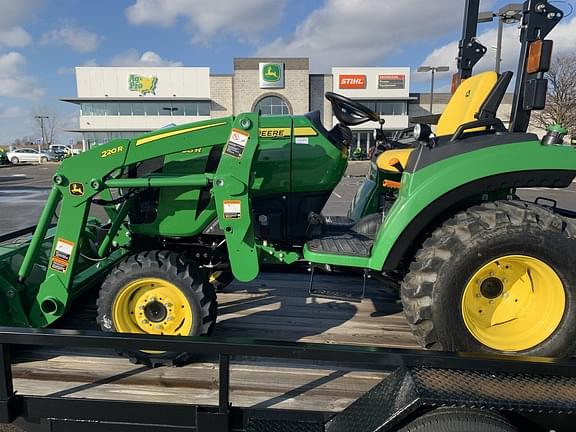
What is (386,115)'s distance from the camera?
→ 4547cm

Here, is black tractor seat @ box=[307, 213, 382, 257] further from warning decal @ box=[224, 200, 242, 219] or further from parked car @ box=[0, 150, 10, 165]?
parked car @ box=[0, 150, 10, 165]

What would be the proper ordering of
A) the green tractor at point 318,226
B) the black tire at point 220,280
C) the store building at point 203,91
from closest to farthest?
the green tractor at point 318,226 < the black tire at point 220,280 < the store building at point 203,91

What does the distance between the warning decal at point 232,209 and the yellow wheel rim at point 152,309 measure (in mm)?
520

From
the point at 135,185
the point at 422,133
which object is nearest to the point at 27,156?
the point at 135,185

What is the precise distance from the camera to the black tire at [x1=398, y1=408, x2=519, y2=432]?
147 cm

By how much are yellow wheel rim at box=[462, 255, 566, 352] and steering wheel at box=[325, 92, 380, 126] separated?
1262mm

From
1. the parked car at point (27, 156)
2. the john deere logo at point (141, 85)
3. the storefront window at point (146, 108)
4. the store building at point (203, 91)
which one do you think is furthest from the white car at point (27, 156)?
the john deere logo at point (141, 85)

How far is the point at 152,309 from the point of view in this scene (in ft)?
8.09

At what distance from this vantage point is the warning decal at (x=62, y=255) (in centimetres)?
241

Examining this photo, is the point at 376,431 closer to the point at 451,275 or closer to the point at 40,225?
the point at 451,275

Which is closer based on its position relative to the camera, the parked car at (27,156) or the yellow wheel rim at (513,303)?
the yellow wheel rim at (513,303)

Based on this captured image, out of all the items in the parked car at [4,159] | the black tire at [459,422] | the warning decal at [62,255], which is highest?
the parked car at [4,159]

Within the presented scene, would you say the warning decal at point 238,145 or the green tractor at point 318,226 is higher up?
the warning decal at point 238,145

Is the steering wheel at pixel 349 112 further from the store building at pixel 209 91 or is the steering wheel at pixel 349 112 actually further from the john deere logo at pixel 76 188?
the store building at pixel 209 91
